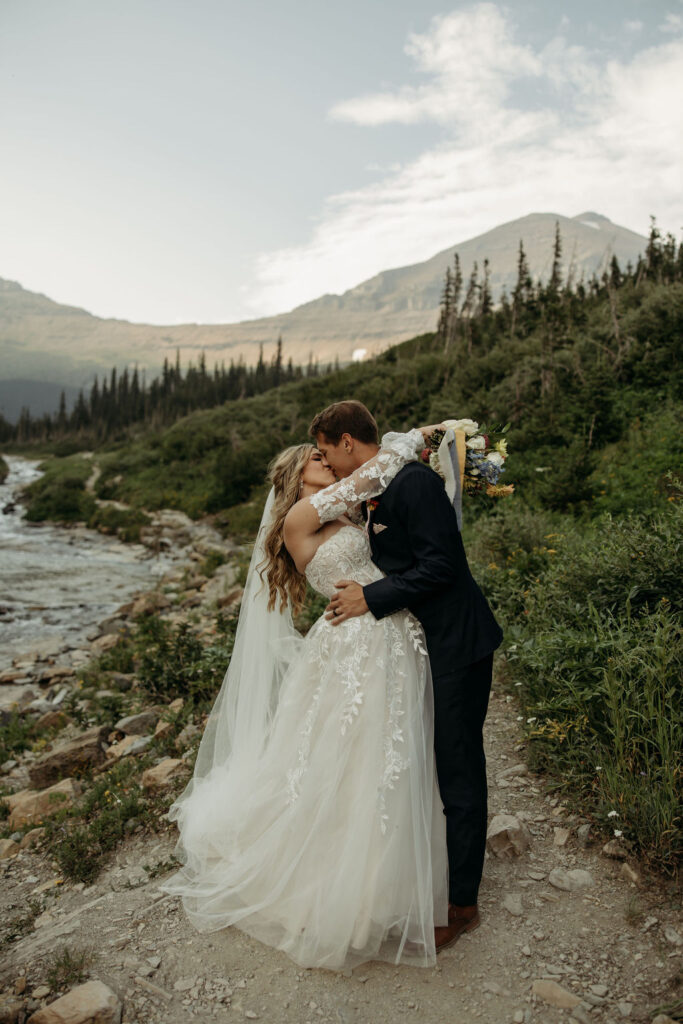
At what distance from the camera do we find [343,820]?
317 centimetres

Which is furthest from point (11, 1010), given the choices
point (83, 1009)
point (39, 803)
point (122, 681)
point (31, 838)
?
point (122, 681)

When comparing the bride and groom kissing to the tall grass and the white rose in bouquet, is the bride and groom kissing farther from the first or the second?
the tall grass

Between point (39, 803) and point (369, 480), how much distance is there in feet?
15.0

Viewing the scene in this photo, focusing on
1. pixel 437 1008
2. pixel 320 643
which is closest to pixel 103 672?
pixel 320 643

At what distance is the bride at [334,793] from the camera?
3.04 meters

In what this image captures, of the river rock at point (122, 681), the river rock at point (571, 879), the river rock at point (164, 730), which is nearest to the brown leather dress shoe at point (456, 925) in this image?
the river rock at point (571, 879)

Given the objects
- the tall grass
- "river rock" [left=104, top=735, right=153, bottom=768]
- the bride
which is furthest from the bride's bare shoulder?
"river rock" [left=104, top=735, right=153, bottom=768]

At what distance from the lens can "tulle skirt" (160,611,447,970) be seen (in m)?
3.03

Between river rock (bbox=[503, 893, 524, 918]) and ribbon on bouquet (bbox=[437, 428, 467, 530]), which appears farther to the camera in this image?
river rock (bbox=[503, 893, 524, 918])

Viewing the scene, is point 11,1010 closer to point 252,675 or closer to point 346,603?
point 252,675

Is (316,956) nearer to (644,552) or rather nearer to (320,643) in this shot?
(320,643)

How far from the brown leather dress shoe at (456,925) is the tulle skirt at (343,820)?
89 mm

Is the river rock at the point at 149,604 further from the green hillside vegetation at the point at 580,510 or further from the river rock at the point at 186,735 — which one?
the river rock at the point at 186,735

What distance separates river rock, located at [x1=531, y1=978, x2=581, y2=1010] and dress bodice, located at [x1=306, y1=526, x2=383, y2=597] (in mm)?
2072
